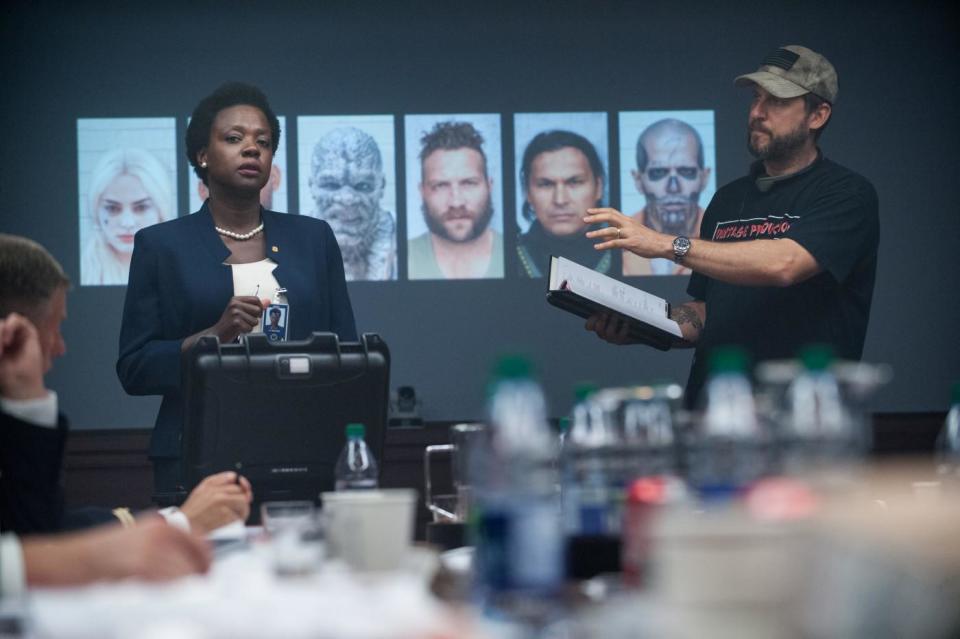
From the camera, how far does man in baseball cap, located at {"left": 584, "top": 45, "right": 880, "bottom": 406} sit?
3.00 metres

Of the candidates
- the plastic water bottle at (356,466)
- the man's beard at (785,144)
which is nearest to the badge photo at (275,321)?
the plastic water bottle at (356,466)

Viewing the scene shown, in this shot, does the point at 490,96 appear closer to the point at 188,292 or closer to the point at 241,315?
the point at 188,292

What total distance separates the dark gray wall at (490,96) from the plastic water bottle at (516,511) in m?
4.25

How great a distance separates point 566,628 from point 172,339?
1857 millimetres

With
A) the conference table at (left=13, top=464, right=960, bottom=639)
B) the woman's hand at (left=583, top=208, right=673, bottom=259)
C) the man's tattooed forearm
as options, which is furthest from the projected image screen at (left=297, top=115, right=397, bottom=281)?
the conference table at (left=13, top=464, right=960, bottom=639)

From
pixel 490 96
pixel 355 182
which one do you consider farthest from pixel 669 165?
pixel 355 182

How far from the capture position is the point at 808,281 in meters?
3.12

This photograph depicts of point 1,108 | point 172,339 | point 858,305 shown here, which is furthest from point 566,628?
point 1,108

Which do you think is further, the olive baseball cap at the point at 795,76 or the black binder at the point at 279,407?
the olive baseball cap at the point at 795,76

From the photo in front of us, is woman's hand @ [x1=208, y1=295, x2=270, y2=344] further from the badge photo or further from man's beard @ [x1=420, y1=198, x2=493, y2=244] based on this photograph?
man's beard @ [x1=420, y1=198, x2=493, y2=244]

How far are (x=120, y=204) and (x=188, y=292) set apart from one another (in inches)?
115

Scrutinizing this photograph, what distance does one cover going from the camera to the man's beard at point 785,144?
10.5ft

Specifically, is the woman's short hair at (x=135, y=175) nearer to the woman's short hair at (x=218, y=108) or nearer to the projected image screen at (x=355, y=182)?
the projected image screen at (x=355, y=182)

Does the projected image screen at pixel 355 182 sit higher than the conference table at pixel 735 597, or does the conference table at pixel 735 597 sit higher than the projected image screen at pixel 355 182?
the projected image screen at pixel 355 182
